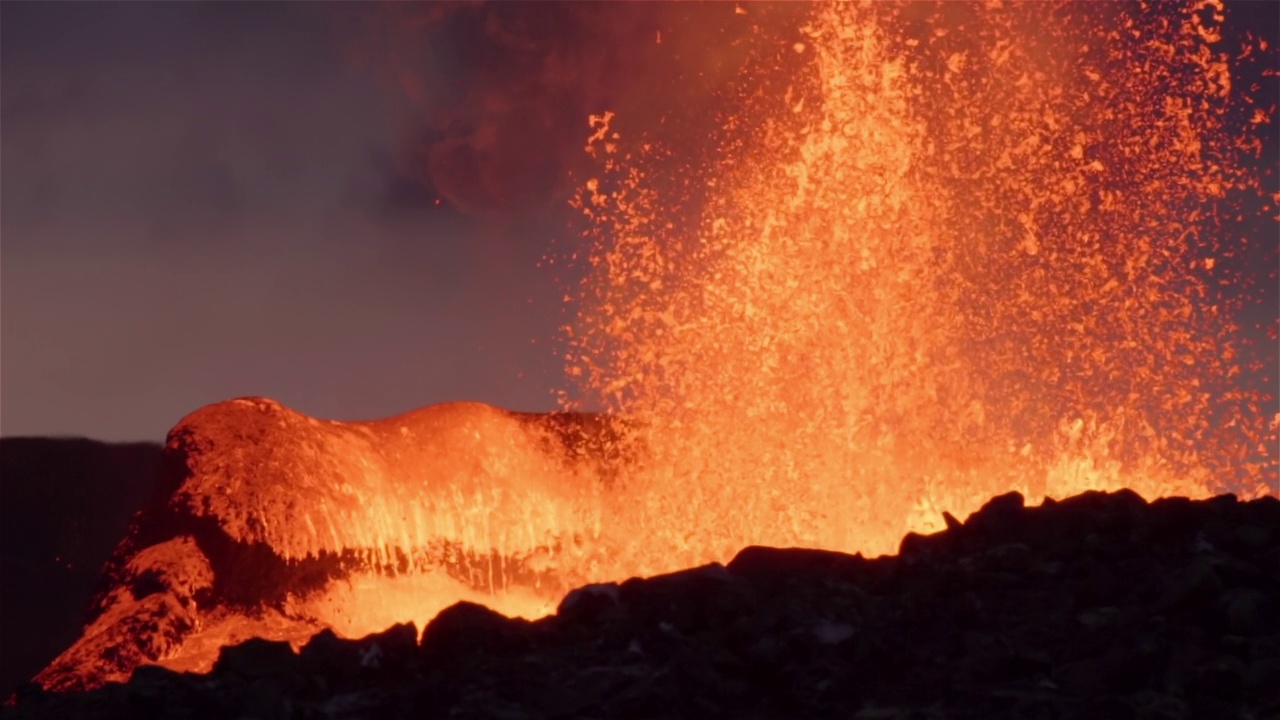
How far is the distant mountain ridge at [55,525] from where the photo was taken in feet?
227

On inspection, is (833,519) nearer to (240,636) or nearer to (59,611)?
(240,636)

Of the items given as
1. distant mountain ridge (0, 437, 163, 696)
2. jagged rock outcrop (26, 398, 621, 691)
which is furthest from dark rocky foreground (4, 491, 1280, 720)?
distant mountain ridge (0, 437, 163, 696)

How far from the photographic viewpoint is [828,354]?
91.2 ft

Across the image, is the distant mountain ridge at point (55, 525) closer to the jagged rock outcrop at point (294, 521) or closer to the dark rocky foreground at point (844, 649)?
the jagged rock outcrop at point (294, 521)

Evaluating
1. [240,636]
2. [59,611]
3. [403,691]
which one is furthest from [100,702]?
[59,611]

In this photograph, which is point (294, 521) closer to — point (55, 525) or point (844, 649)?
point (844, 649)

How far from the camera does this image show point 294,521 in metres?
23.8

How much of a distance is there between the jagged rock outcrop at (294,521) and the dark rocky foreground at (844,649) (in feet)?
35.5

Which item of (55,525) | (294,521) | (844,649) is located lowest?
(844,649)

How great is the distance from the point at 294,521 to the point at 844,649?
14.0 meters

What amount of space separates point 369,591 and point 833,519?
7417mm

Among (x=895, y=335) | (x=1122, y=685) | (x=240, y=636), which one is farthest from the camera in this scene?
(x=895, y=335)

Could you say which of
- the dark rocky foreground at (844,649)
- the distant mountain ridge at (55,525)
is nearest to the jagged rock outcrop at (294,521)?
the dark rocky foreground at (844,649)

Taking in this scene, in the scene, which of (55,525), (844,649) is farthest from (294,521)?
(55,525)
